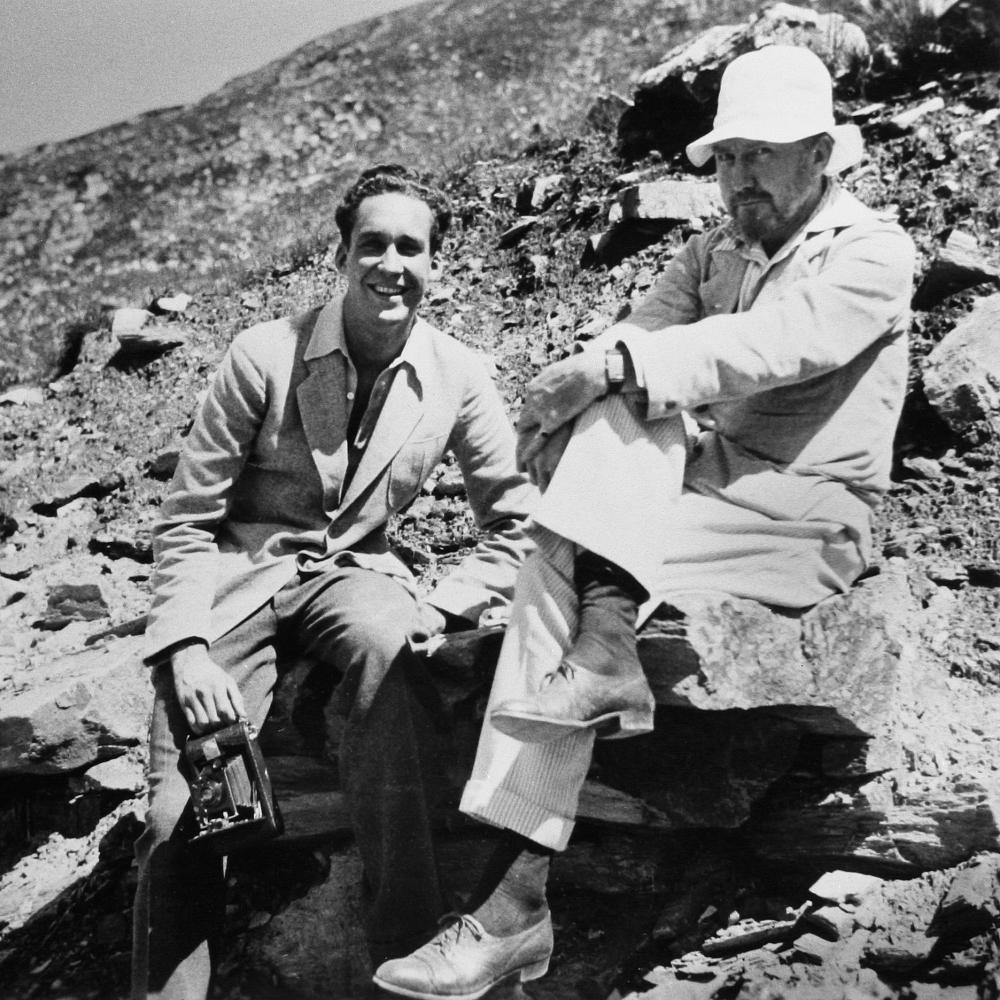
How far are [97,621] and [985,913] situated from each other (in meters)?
4.64

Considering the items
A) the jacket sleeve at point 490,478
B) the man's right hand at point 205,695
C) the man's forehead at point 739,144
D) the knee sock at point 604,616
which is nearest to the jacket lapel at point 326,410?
the jacket sleeve at point 490,478

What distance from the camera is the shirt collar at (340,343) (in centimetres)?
418

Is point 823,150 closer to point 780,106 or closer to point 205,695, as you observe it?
point 780,106

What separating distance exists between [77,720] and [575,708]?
309cm

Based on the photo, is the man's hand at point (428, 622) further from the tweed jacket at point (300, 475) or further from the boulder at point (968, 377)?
the boulder at point (968, 377)

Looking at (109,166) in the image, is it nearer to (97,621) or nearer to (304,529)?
(97,621)

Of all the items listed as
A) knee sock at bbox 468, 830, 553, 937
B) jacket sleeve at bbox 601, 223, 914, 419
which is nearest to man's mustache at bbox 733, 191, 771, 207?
jacket sleeve at bbox 601, 223, 914, 419

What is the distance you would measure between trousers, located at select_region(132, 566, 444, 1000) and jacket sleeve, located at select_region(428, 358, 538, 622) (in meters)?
0.35

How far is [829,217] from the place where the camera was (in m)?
3.86

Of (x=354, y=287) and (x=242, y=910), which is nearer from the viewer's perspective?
(x=354, y=287)

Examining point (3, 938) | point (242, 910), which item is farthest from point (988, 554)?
point (3, 938)

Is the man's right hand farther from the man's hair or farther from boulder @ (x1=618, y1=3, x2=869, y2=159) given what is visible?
boulder @ (x1=618, y1=3, x2=869, y2=159)

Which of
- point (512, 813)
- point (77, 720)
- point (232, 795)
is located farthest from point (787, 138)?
point (77, 720)

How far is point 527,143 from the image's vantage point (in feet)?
32.0
